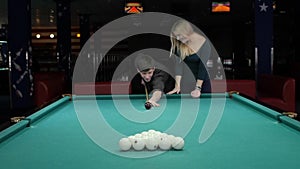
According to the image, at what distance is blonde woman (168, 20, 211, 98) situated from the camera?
399 cm

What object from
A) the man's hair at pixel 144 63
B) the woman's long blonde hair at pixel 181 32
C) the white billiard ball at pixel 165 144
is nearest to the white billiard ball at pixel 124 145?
the white billiard ball at pixel 165 144

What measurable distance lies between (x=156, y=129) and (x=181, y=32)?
67.3 inches

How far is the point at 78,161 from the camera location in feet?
5.74

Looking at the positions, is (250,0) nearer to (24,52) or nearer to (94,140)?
(24,52)

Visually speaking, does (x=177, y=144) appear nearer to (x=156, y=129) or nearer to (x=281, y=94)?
(x=156, y=129)

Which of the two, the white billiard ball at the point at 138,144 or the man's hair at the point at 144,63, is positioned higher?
the man's hair at the point at 144,63

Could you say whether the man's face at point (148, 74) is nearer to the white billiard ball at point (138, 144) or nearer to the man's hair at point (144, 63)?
the man's hair at point (144, 63)

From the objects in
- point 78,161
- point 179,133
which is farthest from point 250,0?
point 78,161

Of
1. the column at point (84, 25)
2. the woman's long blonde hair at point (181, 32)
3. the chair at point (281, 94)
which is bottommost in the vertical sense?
the chair at point (281, 94)

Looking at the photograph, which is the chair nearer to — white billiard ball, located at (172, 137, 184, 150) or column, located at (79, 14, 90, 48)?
white billiard ball, located at (172, 137, 184, 150)

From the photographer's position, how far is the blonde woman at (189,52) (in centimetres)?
399

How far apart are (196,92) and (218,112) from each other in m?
0.77

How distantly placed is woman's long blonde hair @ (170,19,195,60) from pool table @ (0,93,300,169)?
74 cm

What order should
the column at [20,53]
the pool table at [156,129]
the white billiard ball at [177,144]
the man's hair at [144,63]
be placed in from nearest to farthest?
the pool table at [156,129] < the white billiard ball at [177,144] < the man's hair at [144,63] < the column at [20,53]
